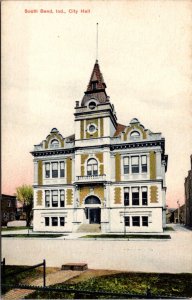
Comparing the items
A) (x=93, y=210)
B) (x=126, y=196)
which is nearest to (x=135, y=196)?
(x=126, y=196)

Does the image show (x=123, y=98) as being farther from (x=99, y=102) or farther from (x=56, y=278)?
(x=56, y=278)

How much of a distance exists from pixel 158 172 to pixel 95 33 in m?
4.50

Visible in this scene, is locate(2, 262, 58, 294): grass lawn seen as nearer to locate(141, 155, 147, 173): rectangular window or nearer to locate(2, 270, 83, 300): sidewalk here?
locate(2, 270, 83, 300): sidewalk

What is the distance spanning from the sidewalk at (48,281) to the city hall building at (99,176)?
180 cm

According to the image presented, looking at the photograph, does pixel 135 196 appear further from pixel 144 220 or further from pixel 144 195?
pixel 144 220

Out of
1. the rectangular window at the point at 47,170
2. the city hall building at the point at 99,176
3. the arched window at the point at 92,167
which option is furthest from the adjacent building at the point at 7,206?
the arched window at the point at 92,167

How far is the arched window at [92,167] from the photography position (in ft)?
31.6

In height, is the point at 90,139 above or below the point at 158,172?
above

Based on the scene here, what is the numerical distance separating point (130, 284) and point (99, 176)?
4433mm

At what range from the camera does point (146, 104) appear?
7926 mm

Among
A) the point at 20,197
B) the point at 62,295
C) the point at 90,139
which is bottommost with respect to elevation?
the point at 62,295

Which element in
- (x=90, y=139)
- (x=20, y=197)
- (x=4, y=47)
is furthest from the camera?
(x=90, y=139)

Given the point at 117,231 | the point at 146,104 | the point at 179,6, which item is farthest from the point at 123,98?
the point at 117,231

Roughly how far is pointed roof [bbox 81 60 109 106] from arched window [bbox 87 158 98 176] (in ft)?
6.15
